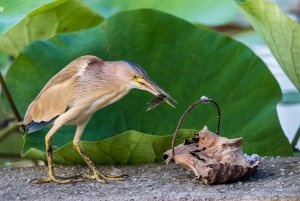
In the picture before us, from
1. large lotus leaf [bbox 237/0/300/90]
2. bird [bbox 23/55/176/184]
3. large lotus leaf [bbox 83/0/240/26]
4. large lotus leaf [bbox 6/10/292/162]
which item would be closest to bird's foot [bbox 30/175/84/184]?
bird [bbox 23/55/176/184]

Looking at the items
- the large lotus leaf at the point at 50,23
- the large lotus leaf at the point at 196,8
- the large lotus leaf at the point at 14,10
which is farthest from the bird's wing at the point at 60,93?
the large lotus leaf at the point at 196,8

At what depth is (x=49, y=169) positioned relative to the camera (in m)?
1.15

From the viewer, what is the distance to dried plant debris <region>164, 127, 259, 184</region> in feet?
3.56

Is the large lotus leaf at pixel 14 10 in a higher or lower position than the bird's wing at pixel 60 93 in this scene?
higher

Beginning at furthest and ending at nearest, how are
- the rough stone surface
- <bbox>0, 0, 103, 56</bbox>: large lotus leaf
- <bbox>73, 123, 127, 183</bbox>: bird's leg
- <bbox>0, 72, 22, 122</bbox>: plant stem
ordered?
<bbox>0, 0, 103, 56</bbox>: large lotus leaf < <bbox>0, 72, 22, 122</bbox>: plant stem < <bbox>73, 123, 127, 183</bbox>: bird's leg < the rough stone surface

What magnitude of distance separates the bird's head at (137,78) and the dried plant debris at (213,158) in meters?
0.09

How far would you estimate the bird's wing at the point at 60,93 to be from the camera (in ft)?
3.63

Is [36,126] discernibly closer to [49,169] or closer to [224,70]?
[49,169]

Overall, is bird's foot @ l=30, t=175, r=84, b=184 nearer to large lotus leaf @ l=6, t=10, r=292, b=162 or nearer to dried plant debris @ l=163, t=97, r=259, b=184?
dried plant debris @ l=163, t=97, r=259, b=184

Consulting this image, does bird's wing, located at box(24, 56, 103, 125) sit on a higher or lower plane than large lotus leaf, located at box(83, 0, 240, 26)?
higher

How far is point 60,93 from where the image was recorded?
112 centimetres

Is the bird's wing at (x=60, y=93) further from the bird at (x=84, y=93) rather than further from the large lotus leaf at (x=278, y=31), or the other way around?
the large lotus leaf at (x=278, y=31)

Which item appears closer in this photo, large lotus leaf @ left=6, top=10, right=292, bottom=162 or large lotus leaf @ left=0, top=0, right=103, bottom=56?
large lotus leaf @ left=6, top=10, right=292, bottom=162

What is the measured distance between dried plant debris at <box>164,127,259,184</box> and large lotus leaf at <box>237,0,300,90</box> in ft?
0.70
